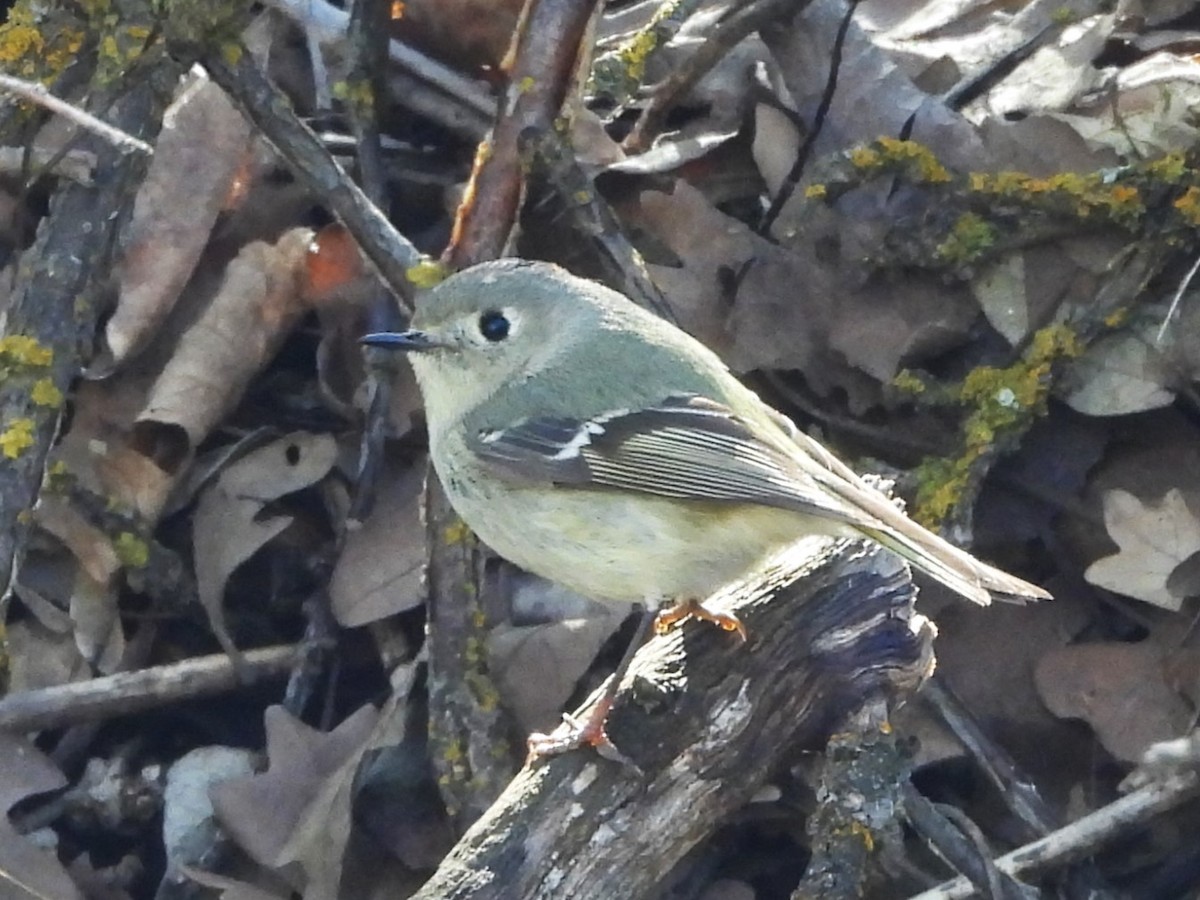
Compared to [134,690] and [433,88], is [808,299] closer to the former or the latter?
[433,88]

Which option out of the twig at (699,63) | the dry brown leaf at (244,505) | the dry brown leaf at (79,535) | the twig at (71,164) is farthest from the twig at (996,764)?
the twig at (71,164)

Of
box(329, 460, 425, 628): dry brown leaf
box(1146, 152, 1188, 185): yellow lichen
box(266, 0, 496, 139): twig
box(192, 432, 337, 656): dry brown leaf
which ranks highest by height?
box(266, 0, 496, 139): twig

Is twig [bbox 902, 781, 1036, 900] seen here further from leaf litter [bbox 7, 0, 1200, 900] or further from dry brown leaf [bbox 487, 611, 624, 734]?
dry brown leaf [bbox 487, 611, 624, 734]

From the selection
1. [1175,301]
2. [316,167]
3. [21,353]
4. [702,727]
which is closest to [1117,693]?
[1175,301]

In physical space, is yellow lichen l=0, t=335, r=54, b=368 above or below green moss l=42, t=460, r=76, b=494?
above

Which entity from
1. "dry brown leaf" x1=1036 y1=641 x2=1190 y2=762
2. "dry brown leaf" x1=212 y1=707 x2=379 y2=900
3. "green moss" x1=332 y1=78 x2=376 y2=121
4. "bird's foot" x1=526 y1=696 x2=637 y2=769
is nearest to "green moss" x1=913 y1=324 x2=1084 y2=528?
"dry brown leaf" x1=1036 y1=641 x2=1190 y2=762

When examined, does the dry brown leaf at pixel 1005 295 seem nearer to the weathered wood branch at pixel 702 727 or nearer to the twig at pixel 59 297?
the weathered wood branch at pixel 702 727

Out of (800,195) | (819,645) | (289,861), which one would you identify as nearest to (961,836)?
(819,645)
